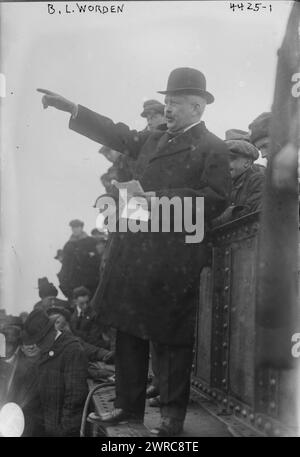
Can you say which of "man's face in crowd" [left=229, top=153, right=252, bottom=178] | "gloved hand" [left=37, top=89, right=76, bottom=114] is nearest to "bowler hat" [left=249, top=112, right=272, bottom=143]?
"man's face in crowd" [left=229, top=153, right=252, bottom=178]

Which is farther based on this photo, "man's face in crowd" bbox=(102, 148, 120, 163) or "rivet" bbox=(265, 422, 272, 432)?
"man's face in crowd" bbox=(102, 148, 120, 163)

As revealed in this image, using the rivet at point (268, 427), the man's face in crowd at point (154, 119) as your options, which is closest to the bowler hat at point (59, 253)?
the man's face in crowd at point (154, 119)

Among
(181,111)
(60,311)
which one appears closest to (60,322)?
(60,311)

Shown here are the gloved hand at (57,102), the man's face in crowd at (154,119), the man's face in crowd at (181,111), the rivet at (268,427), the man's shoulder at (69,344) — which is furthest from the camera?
the man's face in crowd at (154,119)

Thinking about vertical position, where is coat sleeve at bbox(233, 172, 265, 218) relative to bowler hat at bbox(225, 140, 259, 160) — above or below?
below

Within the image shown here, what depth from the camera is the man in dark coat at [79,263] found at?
3.21m

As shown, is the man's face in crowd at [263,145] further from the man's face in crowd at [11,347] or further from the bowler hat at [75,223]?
the man's face in crowd at [11,347]

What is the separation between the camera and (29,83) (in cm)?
272

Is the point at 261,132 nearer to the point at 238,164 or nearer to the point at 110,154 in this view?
the point at 238,164

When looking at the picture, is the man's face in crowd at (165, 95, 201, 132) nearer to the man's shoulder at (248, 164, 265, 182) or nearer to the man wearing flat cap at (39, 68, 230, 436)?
the man wearing flat cap at (39, 68, 230, 436)

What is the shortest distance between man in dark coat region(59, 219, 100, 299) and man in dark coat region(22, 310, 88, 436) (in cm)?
26

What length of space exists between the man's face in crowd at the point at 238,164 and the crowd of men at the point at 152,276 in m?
0.06

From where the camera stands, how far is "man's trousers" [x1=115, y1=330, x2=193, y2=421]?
2252mm

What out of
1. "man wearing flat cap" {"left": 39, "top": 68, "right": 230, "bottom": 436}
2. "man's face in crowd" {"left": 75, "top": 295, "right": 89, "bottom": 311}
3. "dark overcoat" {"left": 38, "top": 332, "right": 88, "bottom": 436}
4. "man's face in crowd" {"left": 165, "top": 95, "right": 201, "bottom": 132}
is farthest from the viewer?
"man's face in crowd" {"left": 75, "top": 295, "right": 89, "bottom": 311}
